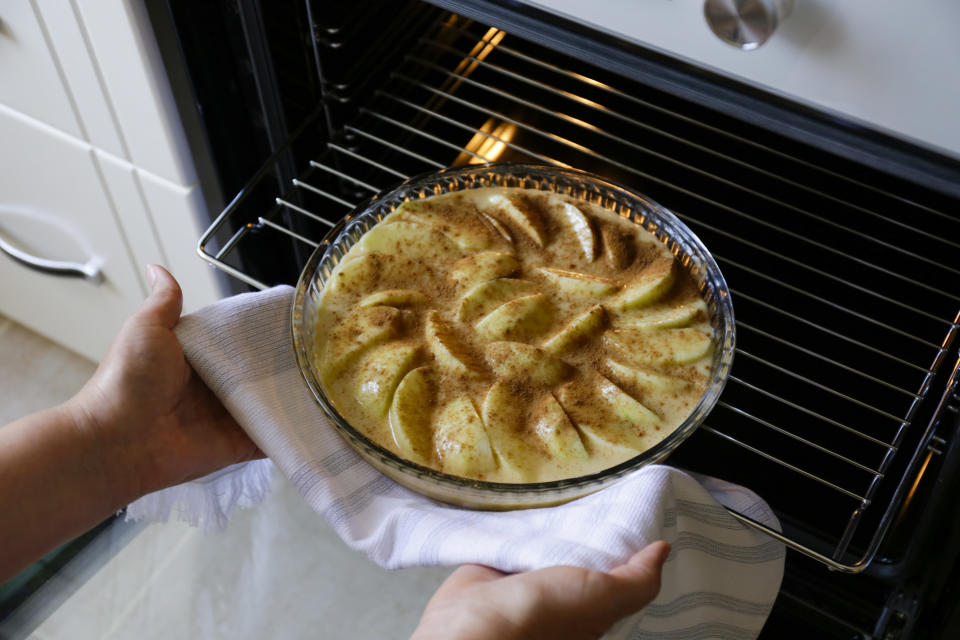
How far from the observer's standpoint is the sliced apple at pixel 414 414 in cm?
86

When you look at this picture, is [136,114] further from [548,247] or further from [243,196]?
[548,247]

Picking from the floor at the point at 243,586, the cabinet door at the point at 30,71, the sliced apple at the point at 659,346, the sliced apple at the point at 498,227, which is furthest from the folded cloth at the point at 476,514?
the floor at the point at 243,586

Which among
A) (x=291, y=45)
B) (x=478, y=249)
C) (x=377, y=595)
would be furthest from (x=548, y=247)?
(x=377, y=595)

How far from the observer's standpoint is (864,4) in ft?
2.22

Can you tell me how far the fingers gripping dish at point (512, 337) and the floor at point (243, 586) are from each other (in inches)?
30.3

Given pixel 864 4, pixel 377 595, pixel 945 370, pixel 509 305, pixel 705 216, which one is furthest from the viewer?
pixel 377 595

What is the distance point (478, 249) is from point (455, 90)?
33 centimetres

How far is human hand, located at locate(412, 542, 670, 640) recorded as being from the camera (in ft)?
2.38

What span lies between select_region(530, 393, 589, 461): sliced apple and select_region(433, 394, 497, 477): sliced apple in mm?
54

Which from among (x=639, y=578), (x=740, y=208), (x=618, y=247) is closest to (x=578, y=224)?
(x=618, y=247)

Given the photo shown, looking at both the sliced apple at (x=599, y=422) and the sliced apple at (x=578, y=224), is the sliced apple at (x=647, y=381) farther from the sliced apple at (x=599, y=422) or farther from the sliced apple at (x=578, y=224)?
the sliced apple at (x=578, y=224)

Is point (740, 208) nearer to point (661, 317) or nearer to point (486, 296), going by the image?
point (661, 317)

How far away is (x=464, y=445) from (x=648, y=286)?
28cm

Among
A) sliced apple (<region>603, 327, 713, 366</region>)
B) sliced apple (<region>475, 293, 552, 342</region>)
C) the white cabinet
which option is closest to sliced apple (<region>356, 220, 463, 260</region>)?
sliced apple (<region>475, 293, 552, 342</region>)
